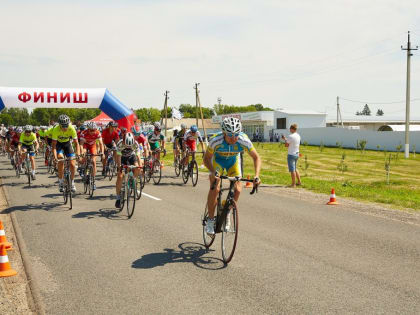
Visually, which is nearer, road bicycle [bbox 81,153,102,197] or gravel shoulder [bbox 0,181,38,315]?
gravel shoulder [bbox 0,181,38,315]

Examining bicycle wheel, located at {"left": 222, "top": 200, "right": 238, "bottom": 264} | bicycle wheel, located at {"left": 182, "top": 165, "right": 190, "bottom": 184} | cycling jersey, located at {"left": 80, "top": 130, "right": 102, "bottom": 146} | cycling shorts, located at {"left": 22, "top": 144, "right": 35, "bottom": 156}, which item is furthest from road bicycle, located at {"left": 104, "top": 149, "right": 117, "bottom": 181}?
bicycle wheel, located at {"left": 222, "top": 200, "right": 238, "bottom": 264}

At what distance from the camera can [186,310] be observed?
448 cm

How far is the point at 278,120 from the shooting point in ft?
222

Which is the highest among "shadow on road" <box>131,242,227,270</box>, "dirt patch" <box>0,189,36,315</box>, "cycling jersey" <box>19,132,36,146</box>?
"cycling jersey" <box>19,132,36,146</box>

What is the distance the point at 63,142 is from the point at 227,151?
643 cm

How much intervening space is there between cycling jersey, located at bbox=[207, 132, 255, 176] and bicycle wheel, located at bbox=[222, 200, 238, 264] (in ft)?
2.11

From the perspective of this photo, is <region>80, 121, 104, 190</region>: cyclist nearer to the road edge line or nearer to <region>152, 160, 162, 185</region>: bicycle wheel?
<region>152, 160, 162, 185</region>: bicycle wheel

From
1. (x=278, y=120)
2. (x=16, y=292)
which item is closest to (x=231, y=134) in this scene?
(x=16, y=292)

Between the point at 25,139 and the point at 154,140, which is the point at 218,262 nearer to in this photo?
the point at 154,140

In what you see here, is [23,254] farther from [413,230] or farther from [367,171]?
[367,171]

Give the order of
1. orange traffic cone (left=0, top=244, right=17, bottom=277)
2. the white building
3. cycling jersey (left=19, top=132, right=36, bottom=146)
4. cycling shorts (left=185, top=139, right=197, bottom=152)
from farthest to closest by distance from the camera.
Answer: the white building
cycling jersey (left=19, top=132, right=36, bottom=146)
cycling shorts (left=185, top=139, right=197, bottom=152)
orange traffic cone (left=0, top=244, right=17, bottom=277)

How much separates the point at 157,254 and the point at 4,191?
29.9 ft

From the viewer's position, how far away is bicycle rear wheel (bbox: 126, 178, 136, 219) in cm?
927

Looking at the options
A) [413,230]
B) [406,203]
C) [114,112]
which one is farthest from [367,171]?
[413,230]
